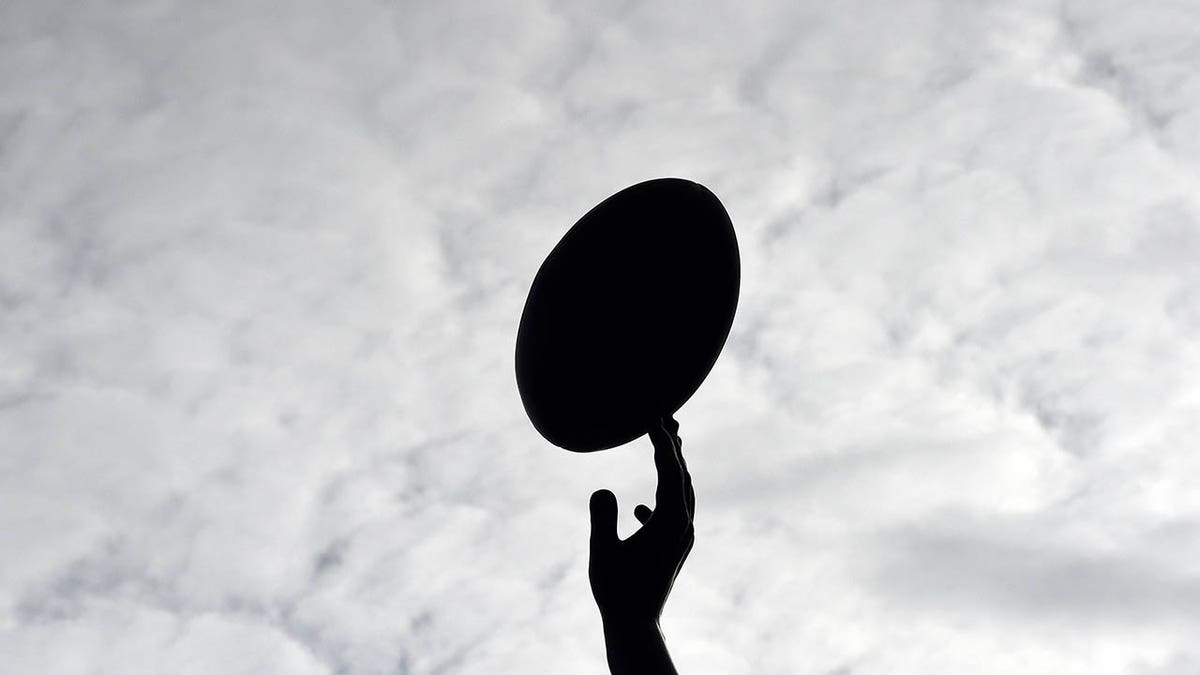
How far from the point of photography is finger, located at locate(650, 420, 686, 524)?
511cm

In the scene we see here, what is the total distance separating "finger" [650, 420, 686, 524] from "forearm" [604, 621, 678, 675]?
0.52 meters

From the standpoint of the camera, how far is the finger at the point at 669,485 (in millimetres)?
5113

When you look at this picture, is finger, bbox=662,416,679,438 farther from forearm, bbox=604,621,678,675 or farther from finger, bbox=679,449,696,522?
forearm, bbox=604,621,678,675

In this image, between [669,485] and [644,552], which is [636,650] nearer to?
[644,552]

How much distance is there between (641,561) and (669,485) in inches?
14.5

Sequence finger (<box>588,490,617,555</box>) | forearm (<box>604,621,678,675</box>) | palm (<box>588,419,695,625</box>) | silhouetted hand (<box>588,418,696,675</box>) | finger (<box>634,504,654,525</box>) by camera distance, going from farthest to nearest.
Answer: finger (<box>634,504,654,525</box>), finger (<box>588,490,617,555</box>), palm (<box>588,419,695,625</box>), silhouetted hand (<box>588,418,696,675</box>), forearm (<box>604,621,678,675</box>)

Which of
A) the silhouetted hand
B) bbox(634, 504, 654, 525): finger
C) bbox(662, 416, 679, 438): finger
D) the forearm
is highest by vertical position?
bbox(662, 416, 679, 438): finger

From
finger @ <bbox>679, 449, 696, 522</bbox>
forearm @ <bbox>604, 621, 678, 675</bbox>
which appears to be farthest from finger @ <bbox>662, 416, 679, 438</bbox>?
forearm @ <bbox>604, 621, 678, 675</bbox>

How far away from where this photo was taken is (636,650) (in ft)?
15.6

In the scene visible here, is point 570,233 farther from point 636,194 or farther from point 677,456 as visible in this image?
point 677,456

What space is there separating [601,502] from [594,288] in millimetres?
1124

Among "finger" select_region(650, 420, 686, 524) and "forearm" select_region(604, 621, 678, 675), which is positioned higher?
"finger" select_region(650, 420, 686, 524)

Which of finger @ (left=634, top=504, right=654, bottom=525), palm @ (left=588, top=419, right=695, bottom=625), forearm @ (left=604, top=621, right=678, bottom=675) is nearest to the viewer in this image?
forearm @ (left=604, top=621, right=678, bottom=675)

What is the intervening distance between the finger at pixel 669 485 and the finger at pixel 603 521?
0.69ft
